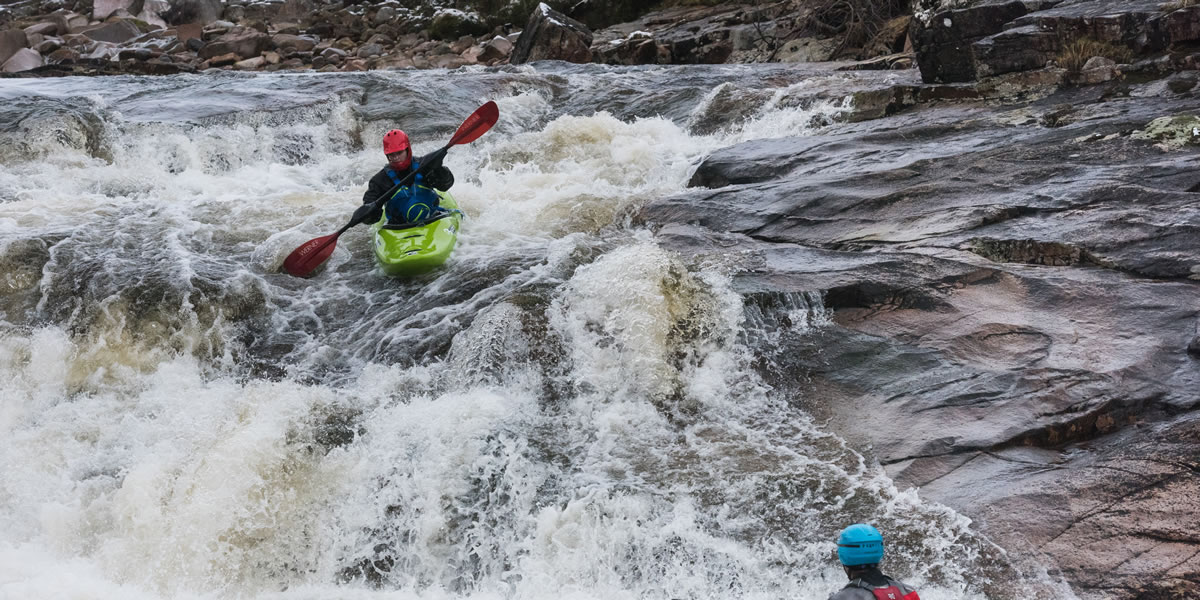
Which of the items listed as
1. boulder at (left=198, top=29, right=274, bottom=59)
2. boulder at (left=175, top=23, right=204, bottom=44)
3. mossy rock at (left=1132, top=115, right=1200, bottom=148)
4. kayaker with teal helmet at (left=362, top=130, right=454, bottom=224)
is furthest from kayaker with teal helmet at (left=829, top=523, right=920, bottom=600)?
boulder at (left=175, top=23, right=204, bottom=44)

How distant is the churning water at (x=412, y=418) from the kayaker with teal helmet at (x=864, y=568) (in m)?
0.74

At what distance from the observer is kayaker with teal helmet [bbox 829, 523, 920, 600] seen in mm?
2832

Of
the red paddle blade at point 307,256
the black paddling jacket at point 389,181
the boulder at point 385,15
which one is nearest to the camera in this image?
the red paddle blade at point 307,256

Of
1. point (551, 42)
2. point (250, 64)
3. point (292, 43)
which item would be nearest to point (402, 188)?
point (551, 42)

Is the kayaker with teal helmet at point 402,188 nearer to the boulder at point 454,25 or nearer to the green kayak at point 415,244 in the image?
the green kayak at point 415,244

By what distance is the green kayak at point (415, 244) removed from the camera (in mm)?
6234

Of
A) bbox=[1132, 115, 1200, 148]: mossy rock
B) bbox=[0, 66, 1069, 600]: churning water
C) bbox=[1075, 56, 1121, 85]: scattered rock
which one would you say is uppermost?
bbox=[1075, 56, 1121, 85]: scattered rock

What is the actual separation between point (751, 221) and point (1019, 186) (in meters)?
1.63

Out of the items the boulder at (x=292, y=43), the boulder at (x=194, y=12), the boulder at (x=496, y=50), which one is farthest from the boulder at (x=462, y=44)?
the boulder at (x=194, y=12)

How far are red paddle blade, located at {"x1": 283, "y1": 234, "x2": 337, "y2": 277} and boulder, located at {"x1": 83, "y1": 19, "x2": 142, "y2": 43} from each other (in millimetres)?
14834

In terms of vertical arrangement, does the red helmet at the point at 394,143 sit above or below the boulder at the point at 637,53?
above

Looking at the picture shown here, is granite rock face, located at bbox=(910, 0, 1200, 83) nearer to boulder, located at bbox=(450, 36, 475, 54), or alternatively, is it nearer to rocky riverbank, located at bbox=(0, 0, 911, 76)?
rocky riverbank, located at bbox=(0, 0, 911, 76)

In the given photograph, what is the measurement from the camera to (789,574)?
12.2 feet

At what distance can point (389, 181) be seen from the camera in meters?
6.63
